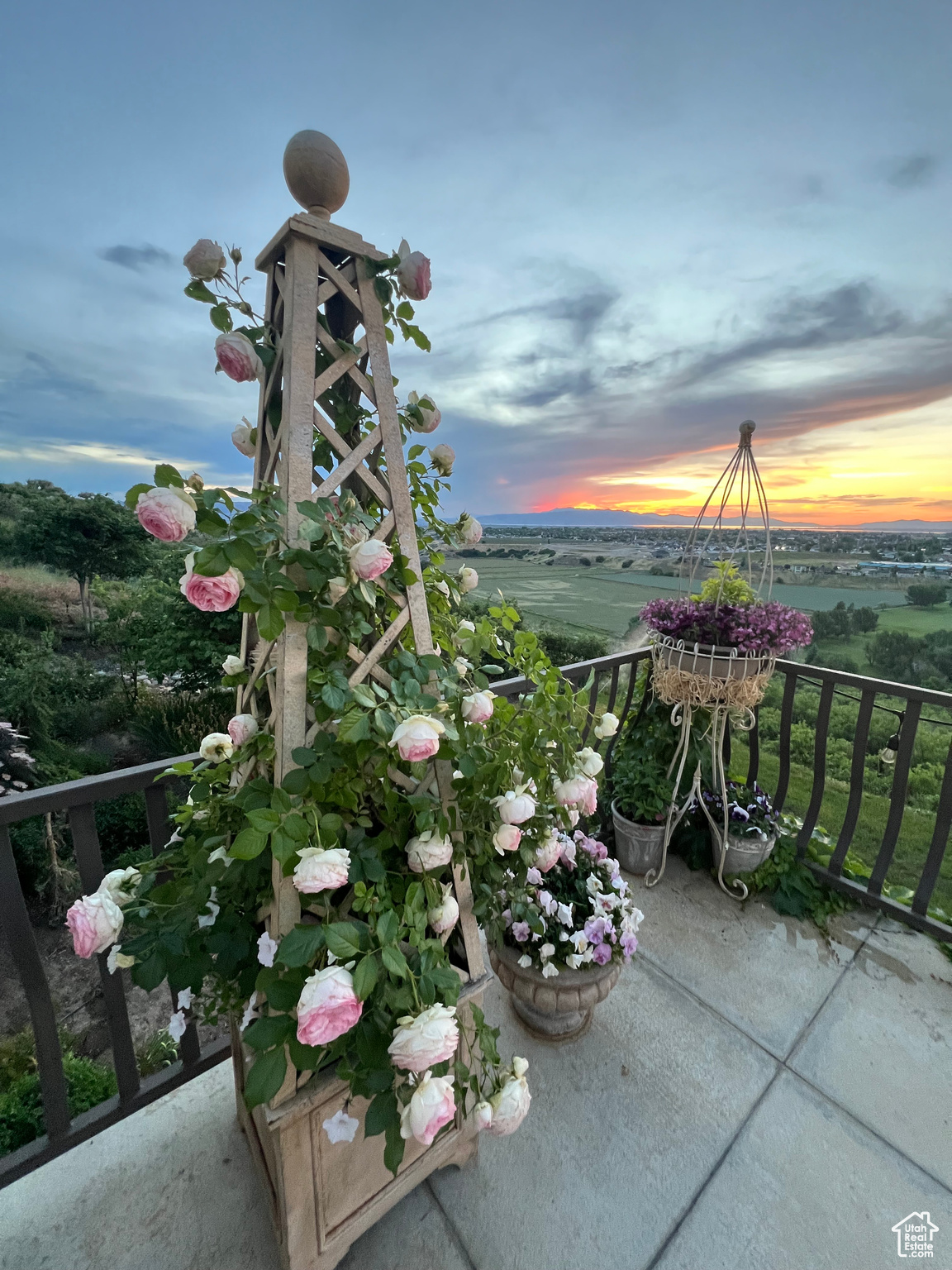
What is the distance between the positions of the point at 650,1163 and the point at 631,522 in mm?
2964

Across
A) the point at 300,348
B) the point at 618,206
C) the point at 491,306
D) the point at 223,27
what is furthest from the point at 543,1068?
the point at 491,306

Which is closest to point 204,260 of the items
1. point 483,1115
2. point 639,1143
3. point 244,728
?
point 244,728

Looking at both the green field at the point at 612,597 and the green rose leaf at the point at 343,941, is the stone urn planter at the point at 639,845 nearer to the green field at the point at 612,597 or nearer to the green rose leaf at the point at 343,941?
the green field at the point at 612,597

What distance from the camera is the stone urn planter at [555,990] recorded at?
1.28 m

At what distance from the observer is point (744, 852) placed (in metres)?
1.95

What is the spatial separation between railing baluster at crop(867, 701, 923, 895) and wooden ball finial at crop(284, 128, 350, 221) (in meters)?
2.28

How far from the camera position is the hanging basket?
1.67 meters

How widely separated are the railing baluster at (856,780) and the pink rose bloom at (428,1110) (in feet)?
6.50

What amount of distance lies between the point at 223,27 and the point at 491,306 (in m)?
1.79

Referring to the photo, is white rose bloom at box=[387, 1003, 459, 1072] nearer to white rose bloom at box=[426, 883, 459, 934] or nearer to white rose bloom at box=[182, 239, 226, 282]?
white rose bloom at box=[426, 883, 459, 934]

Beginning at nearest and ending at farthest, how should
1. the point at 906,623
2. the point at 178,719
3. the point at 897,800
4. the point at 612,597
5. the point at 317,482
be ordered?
the point at 317,482, the point at 897,800, the point at 906,623, the point at 612,597, the point at 178,719

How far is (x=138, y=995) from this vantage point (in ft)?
11.1

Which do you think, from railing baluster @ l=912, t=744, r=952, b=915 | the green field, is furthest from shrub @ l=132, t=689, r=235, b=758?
railing baluster @ l=912, t=744, r=952, b=915

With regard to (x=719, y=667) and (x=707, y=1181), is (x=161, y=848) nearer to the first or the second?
(x=707, y=1181)
